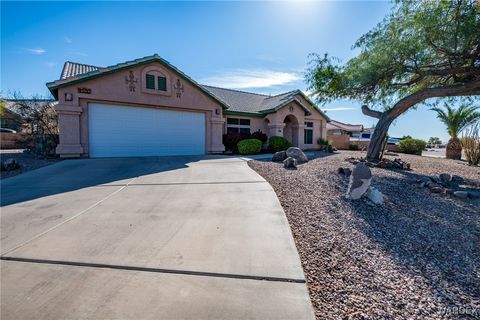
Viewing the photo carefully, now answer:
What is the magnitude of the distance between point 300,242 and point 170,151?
11486 mm

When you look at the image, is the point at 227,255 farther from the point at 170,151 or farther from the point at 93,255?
the point at 170,151

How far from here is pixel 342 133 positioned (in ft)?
112

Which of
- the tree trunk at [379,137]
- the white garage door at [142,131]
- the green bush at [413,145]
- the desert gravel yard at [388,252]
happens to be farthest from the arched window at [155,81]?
the green bush at [413,145]

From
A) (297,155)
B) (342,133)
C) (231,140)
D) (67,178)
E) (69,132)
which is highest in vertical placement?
(342,133)

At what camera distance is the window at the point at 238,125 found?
684 inches

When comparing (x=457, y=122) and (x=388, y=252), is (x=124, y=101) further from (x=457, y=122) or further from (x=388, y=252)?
(x=457, y=122)

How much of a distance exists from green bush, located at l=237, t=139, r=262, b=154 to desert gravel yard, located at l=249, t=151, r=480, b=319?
919 centimetres

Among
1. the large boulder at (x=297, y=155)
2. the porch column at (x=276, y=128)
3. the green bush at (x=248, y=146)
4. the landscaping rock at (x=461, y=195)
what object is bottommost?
the landscaping rock at (x=461, y=195)

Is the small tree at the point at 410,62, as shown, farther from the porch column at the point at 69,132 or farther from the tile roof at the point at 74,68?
the tile roof at the point at 74,68

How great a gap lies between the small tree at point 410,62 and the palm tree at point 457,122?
27.2 feet

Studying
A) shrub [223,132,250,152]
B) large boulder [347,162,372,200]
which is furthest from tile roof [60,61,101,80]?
large boulder [347,162,372,200]

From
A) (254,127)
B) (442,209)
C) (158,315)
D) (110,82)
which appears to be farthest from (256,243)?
(254,127)

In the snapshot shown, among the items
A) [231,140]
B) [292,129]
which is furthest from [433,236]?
[292,129]

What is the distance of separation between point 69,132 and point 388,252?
1317cm
